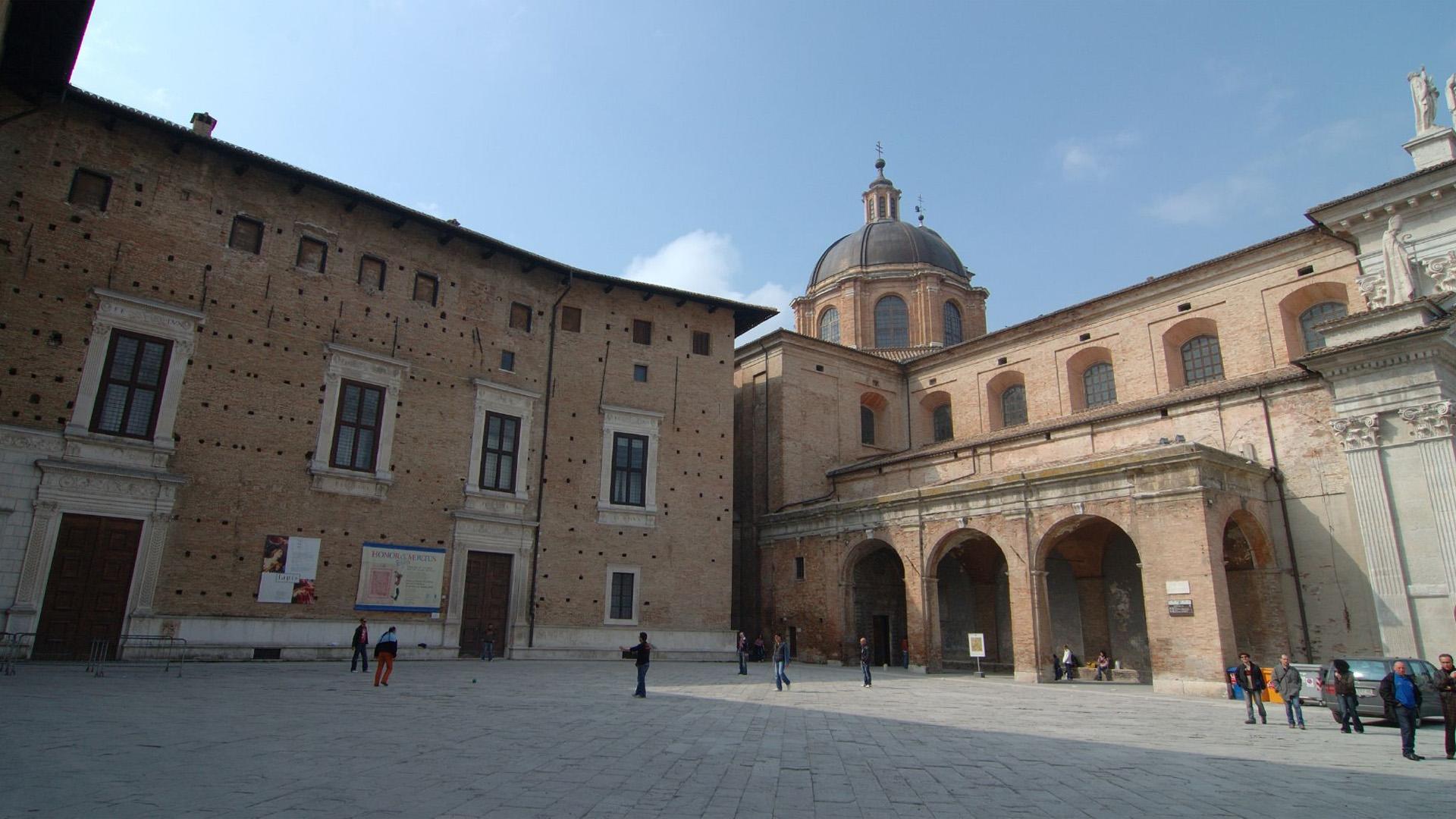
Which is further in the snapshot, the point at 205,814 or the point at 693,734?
the point at 693,734

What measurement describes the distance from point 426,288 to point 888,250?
25357 mm

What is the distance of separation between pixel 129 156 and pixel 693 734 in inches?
739

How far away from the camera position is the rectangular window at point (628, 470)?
2591cm

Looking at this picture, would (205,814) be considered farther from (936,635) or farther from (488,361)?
(936,635)

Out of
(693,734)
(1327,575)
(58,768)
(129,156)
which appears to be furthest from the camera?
(1327,575)

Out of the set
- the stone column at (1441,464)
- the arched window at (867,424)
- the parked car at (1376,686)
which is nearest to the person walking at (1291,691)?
the parked car at (1376,686)

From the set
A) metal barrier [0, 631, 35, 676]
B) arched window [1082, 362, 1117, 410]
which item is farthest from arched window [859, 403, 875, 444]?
metal barrier [0, 631, 35, 676]

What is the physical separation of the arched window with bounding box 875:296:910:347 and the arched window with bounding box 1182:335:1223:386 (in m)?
14.7

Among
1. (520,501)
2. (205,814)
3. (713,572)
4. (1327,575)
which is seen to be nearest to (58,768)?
(205,814)

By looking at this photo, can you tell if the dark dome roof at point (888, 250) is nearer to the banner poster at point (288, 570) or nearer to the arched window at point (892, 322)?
the arched window at point (892, 322)

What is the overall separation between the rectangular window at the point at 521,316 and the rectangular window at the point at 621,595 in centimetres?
809

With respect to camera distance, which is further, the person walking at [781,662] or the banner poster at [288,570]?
the banner poster at [288,570]

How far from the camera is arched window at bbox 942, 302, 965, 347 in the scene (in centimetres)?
4119

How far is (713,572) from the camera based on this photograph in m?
27.0
